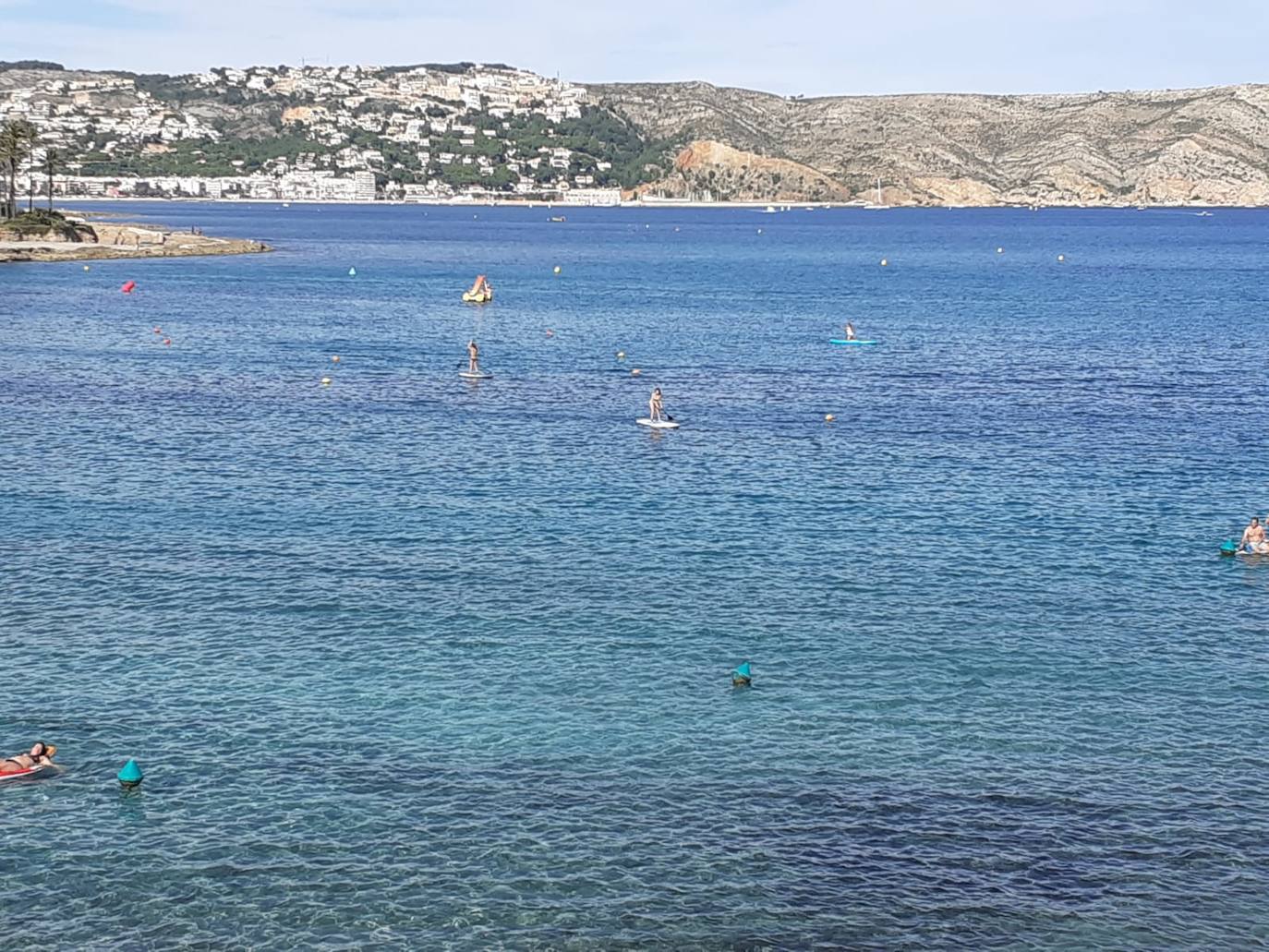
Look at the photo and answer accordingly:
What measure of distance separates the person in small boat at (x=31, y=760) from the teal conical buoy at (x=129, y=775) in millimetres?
1945

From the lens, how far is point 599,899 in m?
30.7

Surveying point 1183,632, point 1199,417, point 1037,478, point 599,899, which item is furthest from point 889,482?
point 599,899

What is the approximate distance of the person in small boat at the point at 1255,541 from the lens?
54.0 meters

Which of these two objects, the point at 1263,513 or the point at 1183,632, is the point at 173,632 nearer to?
the point at 1183,632

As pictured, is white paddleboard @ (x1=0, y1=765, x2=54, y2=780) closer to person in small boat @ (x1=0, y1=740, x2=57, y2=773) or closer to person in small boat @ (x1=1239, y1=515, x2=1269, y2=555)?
person in small boat @ (x1=0, y1=740, x2=57, y2=773)

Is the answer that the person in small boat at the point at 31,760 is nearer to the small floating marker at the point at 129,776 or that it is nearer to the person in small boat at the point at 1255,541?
the small floating marker at the point at 129,776

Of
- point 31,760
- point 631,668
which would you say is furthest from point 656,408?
point 31,760

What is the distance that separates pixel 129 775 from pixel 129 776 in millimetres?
37

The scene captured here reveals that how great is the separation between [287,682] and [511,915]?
45.6 feet

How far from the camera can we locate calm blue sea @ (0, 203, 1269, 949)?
30922 millimetres

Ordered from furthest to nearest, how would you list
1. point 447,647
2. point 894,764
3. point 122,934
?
point 447,647
point 894,764
point 122,934

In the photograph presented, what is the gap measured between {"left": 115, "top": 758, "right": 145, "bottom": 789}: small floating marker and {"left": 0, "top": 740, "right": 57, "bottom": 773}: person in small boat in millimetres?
1945

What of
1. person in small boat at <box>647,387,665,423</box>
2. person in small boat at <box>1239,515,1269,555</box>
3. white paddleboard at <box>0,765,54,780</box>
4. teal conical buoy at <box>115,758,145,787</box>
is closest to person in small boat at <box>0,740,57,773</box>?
white paddleboard at <box>0,765,54,780</box>

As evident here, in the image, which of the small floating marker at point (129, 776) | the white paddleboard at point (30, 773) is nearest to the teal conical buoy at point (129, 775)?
the small floating marker at point (129, 776)
